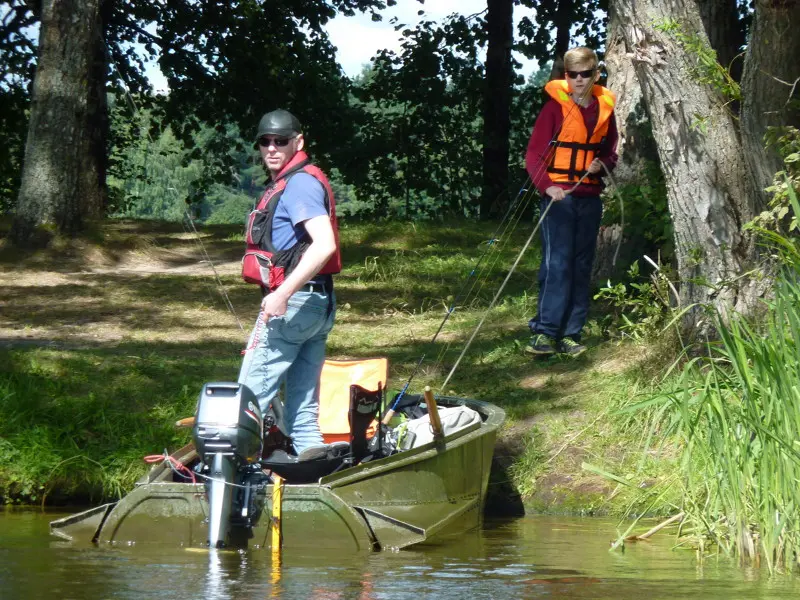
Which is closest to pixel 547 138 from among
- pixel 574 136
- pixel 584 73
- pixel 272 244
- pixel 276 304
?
pixel 574 136

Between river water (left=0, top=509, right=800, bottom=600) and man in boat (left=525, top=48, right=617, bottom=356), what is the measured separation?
340cm

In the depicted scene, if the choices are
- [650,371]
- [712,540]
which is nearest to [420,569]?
[712,540]

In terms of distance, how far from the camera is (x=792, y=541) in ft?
20.7

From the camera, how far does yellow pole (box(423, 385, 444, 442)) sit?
721 cm

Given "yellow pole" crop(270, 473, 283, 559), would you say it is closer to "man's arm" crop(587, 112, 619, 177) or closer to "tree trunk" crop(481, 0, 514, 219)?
"man's arm" crop(587, 112, 619, 177)

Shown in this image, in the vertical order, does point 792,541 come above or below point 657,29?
below

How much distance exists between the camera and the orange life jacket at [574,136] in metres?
10.3

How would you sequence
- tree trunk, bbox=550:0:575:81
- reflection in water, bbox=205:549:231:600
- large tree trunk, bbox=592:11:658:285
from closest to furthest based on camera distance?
reflection in water, bbox=205:549:231:600, large tree trunk, bbox=592:11:658:285, tree trunk, bbox=550:0:575:81

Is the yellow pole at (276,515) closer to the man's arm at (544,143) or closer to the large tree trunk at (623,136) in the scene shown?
the man's arm at (544,143)

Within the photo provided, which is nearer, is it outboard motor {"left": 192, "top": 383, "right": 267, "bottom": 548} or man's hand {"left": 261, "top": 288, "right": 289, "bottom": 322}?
outboard motor {"left": 192, "top": 383, "right": 267, "bottom": 548}

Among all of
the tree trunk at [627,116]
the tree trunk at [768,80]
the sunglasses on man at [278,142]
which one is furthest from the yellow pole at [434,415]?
the tree trunk at [627,116]

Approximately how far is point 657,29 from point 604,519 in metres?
3.35

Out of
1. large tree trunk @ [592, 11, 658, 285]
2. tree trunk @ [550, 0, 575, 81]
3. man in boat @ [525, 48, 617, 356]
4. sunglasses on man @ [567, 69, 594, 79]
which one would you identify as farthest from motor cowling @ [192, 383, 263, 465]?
tree trunk @ [550, 0, 575, 81]

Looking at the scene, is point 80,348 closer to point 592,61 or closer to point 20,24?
point 592,61
